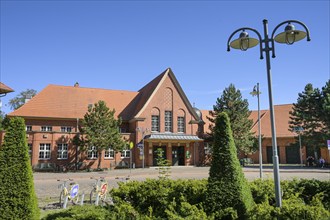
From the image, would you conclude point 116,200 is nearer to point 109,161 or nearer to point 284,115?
point 109,161

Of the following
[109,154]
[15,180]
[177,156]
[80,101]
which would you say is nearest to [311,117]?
[177,156]

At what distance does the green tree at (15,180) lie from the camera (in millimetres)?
6145

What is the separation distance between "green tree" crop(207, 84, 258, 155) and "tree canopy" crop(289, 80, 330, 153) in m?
6.11

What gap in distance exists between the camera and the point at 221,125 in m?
7.93

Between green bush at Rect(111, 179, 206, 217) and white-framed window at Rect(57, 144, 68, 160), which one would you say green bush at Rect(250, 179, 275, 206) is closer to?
green bush at Rect(111, 179, 206, 217)

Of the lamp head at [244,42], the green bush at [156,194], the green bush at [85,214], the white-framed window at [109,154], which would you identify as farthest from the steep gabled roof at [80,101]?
the green bush at [85,214]

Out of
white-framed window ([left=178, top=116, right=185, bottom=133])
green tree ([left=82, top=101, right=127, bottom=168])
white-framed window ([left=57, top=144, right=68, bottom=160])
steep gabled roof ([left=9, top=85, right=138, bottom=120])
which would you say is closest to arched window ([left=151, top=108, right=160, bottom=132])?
white-framed window ([left=178, top=116, right=185, bottom=133])

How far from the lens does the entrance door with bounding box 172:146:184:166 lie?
134ft

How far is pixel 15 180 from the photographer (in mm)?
6297

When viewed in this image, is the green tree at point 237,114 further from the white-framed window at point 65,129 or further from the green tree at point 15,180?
the green tree at point 15,180

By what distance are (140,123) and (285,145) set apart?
2311 centimetres

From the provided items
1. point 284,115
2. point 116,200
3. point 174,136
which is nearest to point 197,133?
point 174,136

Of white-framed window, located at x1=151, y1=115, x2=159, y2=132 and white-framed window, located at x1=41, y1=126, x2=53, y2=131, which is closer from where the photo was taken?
white-framed window, located at x1=41, y1=126, x2=53, y2=131

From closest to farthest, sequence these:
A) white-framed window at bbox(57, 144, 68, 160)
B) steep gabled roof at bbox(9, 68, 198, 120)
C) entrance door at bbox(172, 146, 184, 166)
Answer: white-framed window at bbox(57, 144, 68, 160) → steep gabled roof at bbox(9, 68, 198, 120) → entrance door at bbox(172, 146, 184, 166)
